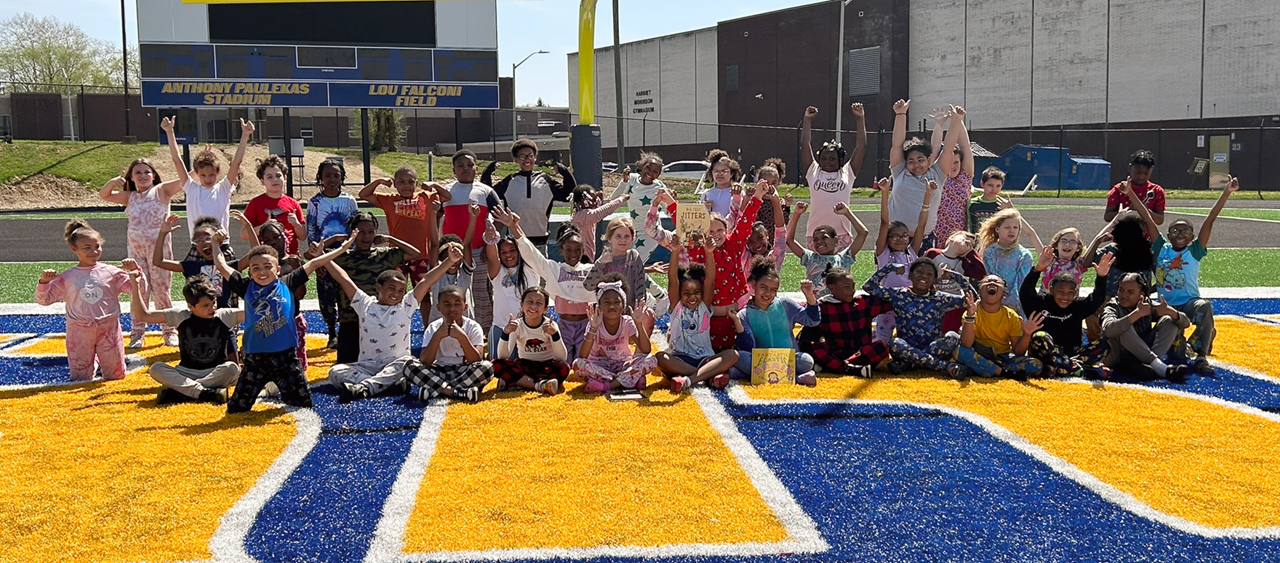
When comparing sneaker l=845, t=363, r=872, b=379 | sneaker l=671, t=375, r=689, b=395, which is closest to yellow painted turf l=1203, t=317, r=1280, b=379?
sneaker l=845, t=363, r=872, b=379

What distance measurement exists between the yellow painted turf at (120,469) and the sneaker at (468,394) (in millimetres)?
1071

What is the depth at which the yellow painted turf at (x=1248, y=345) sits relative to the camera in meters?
7.75

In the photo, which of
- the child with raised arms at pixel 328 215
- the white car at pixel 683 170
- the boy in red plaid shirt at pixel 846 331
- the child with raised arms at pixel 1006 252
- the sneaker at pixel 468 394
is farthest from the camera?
the white car at pixel 683 170

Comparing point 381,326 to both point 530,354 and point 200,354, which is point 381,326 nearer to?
point 530,354

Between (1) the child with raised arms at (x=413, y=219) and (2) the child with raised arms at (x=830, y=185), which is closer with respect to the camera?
(1) the child with raised arms at (x=413, y=219)

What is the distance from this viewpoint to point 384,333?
699 cm

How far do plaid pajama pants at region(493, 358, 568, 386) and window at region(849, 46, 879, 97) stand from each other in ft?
153

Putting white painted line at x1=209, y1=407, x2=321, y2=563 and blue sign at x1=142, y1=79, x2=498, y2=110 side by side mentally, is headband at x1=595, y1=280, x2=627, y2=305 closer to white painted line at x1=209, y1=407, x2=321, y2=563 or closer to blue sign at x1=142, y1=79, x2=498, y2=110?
white painted line at x1=209, y1=407, x2=321, y2=563

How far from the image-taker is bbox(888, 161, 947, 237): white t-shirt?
28.6 ft

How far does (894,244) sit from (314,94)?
24.1m

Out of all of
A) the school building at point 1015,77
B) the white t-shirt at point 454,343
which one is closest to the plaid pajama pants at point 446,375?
the white t-shirt at point 454,343

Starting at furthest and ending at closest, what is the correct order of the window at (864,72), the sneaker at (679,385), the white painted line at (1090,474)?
the window at (864,72) < the sneaker at (679,385) < the white painted line at (1090,474)

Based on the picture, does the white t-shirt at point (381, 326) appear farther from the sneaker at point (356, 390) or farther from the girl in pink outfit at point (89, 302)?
the girl in pink outfit at point (89, 302)

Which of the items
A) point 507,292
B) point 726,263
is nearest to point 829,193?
point 726,263
